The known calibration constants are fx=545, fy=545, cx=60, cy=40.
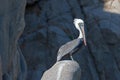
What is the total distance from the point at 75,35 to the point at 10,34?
5.30 meters

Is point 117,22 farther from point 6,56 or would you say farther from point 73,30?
point 6,56

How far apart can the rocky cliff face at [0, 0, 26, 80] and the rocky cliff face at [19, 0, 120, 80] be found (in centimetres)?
485

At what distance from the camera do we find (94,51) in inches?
324

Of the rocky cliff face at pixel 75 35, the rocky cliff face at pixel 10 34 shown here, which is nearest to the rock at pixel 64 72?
the rocky cliff face at pixel 10 34

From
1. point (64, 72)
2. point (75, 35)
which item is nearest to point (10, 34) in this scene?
point (64, 72)

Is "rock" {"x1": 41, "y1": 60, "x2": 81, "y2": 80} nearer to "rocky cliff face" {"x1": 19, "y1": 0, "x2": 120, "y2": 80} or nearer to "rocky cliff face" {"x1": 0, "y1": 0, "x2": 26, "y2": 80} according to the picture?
"rocky cliff face" {"x1": 0, "y1": 0, "x2": 26, "y2": 80}

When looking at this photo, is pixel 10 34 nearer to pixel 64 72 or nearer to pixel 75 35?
pixel 64 72

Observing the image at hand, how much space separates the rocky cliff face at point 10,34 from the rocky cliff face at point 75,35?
15.9ft

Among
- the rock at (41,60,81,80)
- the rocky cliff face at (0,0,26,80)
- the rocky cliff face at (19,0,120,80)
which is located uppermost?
the rocky cliff face at (0,0,26,80)

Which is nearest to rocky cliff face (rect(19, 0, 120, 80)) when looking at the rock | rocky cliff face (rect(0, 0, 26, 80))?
rocky cliff face (rect(0, 0, 26, 80))

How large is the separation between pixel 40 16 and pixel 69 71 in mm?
5697

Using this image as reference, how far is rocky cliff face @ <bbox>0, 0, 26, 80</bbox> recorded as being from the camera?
9.75 feet

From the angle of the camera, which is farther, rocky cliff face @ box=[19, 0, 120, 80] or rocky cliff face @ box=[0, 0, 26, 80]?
rocky cliff face @ box=[19, 0, 120, 80]

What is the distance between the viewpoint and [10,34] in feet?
10.0
